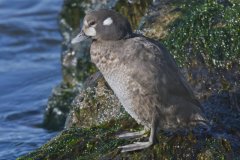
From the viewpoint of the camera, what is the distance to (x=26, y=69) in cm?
1262

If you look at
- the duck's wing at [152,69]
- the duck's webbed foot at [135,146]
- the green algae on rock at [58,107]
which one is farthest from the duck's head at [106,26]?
the green algae on rock at [58,107]

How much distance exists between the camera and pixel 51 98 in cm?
1052

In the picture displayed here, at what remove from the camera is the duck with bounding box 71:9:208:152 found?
20.6 ft

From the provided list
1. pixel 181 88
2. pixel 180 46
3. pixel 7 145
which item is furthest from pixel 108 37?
pixel 7 145

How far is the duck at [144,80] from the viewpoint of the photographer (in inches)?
248

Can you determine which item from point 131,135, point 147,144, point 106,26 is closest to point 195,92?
point 131,135

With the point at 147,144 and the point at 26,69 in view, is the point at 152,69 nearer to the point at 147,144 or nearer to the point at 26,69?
the point at 147,144

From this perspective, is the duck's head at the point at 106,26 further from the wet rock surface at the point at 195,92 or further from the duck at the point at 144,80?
the wet rock surface at the point at 195,92

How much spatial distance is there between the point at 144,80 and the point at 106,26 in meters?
0.57

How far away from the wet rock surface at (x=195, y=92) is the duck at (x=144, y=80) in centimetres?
15

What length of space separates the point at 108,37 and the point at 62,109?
3921 mm

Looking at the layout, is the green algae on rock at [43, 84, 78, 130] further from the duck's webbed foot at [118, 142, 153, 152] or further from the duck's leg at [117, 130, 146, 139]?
the duck's webbed foot at [118, 142, 153, 152]

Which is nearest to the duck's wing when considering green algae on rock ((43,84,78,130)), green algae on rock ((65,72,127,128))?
green algae on rock ((65,72,127,128))

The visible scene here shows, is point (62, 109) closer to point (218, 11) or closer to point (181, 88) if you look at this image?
point (218, 11)
